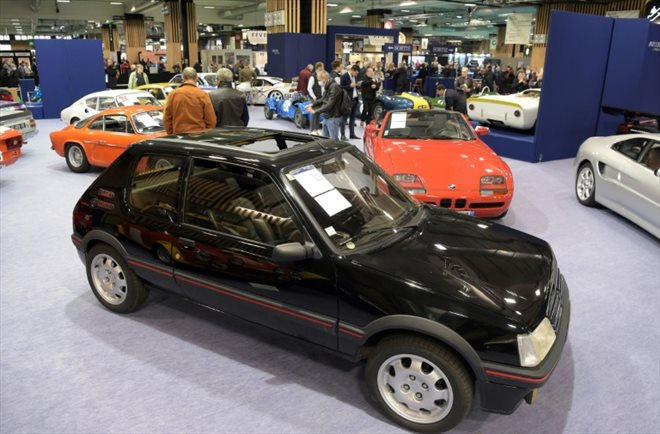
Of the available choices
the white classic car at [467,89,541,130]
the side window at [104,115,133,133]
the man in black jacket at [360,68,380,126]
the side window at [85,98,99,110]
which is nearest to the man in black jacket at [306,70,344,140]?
the man in black jacket at [360,68,380,126]

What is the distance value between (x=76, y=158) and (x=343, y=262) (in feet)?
25.3

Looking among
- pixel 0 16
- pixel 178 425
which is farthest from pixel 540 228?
pixel 0 16

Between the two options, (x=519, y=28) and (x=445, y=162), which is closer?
(x=445, y=162)

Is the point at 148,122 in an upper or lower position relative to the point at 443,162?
upper

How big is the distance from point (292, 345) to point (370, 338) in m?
0.99

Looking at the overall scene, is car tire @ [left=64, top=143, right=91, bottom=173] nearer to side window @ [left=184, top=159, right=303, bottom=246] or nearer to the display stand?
side window @ [left=184, top=159, right=303, bottom=246]

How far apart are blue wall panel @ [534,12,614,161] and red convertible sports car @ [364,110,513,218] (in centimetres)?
345

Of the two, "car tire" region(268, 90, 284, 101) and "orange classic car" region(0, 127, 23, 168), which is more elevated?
"car tire" region(268, 90, 284, 101)

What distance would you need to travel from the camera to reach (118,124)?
8.40 m

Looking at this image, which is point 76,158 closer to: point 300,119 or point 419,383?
point 300,119

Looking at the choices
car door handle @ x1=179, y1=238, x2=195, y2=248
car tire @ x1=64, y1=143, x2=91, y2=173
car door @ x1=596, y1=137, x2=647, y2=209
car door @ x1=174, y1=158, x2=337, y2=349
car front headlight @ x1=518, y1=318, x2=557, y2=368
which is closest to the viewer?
car front headlight @ x1=518, y1=318, x2=557, y2=368

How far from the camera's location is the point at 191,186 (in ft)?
11.2

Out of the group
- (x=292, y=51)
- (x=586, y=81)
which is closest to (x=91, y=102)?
(x=292, y=51)

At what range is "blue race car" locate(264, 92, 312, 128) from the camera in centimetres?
1339
